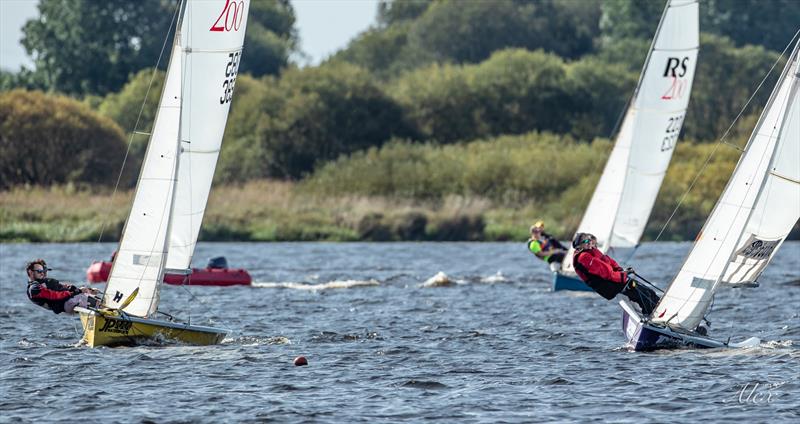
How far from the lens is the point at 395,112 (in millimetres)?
83500

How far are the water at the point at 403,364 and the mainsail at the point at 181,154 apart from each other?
1325 millimetres

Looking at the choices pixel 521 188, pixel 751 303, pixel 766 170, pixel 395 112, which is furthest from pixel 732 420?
pixel 395 112

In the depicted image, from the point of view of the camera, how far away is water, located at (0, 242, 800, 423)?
19.5 m

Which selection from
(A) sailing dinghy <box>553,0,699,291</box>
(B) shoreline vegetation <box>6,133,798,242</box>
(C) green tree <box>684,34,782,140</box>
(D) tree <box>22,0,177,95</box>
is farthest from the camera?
(D) tree <box>22,0,177,95</box>

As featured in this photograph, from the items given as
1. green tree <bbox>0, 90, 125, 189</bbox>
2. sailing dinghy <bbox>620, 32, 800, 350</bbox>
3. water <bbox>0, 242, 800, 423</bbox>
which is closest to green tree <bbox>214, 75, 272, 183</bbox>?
green tree <bbox>0, 90, 125, 189</bbox>

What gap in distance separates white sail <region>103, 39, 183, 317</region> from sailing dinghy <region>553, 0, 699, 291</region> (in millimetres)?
16078

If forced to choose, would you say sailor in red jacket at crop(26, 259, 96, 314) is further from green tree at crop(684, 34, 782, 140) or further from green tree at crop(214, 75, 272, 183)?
green tree at crop(684, 34, 782, 140)

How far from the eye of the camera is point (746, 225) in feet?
77.6

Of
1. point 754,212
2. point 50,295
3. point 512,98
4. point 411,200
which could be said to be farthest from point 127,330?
point 512,98

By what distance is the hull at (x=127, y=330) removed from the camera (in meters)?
24.2

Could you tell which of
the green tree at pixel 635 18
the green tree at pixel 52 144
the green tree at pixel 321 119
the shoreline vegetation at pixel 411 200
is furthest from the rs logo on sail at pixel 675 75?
the green tree at pixel 635 18

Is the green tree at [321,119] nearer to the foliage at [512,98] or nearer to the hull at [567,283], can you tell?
the foliage at [512,98]

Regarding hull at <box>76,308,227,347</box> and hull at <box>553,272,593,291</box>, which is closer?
hull at <box>76,308,227,347</box>

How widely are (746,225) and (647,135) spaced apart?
14683 millimetres
